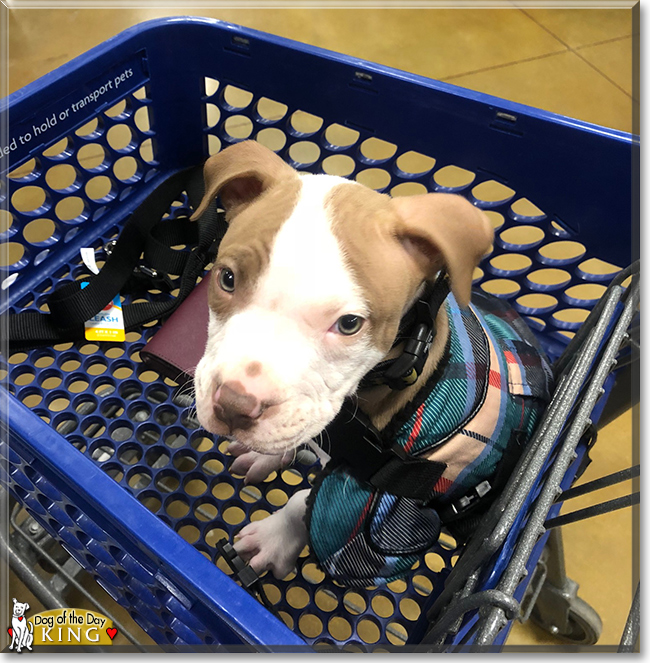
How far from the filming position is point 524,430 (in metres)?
0.90

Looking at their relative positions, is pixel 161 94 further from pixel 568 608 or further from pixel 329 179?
pixel 568 608

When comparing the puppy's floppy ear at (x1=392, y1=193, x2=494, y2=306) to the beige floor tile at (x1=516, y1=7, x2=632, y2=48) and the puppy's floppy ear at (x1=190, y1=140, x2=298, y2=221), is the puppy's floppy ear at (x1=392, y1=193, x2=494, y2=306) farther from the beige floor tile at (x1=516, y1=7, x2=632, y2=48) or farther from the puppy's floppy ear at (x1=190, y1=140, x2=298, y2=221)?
the beige floor tile at (x1=516, y1=7, x2=632, y2=48)

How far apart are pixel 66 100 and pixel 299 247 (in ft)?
2.02

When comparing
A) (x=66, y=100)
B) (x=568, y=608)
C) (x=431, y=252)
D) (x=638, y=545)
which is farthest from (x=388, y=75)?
(x=568, y=608)

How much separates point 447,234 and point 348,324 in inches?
6.3

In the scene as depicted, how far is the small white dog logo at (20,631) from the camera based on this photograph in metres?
0.85

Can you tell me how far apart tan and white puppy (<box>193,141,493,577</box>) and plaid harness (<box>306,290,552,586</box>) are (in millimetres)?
122

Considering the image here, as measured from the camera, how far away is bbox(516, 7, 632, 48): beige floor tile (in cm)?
218

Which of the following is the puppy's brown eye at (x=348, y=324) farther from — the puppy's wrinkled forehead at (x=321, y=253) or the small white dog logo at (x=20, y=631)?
the small white dog logo at (x=20, y=631)

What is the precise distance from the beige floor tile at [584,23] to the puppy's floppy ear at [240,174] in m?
1.83

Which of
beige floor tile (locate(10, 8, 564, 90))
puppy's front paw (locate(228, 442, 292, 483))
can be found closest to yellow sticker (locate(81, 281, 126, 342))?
puppy's front paw (locate(228, 442, 292, 483))

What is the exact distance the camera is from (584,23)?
7.29 ft

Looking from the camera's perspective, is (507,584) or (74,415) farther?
(74,415)

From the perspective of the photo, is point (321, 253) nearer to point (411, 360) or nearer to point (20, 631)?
point (411, 360)
